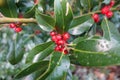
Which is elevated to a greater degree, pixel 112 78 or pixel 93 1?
pixel 93 1

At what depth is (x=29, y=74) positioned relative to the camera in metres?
1.10

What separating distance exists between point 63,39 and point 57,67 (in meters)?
0.14

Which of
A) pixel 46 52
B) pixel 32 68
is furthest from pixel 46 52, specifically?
pixel 32 68

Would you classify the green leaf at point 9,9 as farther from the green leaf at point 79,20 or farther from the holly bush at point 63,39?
the green leaf at point 79,20

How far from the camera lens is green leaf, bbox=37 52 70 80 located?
3.33 ft

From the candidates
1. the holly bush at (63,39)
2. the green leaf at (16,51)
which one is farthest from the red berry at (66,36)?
the green leaf at (16,51)

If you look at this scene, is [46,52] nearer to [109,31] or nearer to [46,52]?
[46,52]

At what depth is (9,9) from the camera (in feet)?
4.28

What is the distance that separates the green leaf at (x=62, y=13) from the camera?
105cm

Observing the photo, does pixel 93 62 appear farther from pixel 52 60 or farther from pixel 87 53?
pixel 52 60

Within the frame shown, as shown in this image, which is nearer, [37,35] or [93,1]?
[93,1]

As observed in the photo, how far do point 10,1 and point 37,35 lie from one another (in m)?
0.37

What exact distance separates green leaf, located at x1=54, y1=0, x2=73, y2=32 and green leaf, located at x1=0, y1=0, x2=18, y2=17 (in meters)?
0.29

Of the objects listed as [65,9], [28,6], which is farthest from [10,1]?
[65,9]
